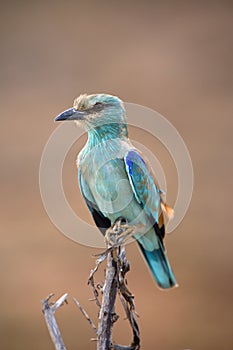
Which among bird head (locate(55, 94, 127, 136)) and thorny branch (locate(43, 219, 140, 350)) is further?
bird head (locate(55, 94, 127, 136))

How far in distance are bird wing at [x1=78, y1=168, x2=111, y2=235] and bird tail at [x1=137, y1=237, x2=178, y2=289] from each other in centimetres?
10

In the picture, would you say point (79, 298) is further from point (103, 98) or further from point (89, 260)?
point (103, 98)

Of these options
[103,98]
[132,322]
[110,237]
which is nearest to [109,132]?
[103,98]

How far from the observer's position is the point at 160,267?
1.61 metres

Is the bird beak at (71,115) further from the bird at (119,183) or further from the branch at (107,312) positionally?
the branch at (107,312)

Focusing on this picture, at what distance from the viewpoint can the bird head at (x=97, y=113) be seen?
5.24 ft

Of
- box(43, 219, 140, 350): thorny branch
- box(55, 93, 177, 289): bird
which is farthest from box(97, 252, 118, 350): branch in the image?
box(55, 93, 177, 289): bird

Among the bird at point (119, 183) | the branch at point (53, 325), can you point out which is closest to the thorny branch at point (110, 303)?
the branch at point (53, 325)

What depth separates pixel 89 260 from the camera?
125 inches

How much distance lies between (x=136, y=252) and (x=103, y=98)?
5.32 ft

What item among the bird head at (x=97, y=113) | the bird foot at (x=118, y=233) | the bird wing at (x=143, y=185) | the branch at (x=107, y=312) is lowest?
the branch at (x=107, y=312)

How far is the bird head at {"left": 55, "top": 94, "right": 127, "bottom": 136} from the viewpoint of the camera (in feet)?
5.24

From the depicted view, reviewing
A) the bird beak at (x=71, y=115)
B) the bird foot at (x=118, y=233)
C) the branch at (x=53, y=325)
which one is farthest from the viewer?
the bird beak at (x=71, y=115)

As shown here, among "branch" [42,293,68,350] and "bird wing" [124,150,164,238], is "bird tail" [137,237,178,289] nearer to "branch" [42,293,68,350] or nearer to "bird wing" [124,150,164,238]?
"bird wing" [124,150,164,238]
